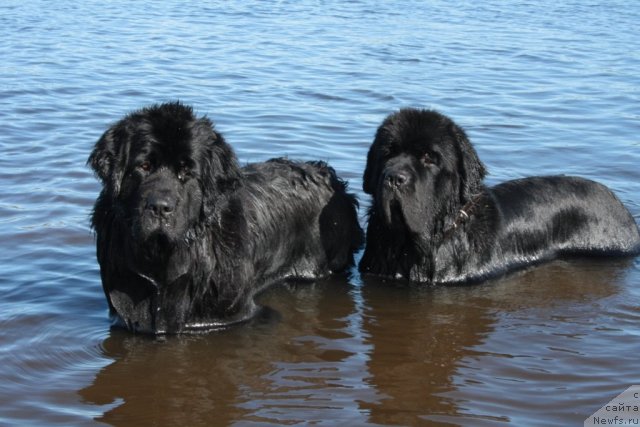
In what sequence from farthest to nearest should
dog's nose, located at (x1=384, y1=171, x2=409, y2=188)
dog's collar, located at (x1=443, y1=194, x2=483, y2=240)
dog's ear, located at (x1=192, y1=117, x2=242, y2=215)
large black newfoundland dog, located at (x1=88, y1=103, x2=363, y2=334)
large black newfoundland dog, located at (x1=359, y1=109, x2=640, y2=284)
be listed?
dog's collar, located at (x1=443, y1=194, x2=483, y2=240)
large black newfoundland dog, located at (x1=359, y1=109, x2=640, y2=284)
dog's nose, located at (x1=384, y1=171, x2=409, y2=188)
dog's ear, located at (x1=192, y1=117, x2=242, y2=215)
large black newfoundland dog, located at (x1=88, y1=103, x2=363, y2=334)

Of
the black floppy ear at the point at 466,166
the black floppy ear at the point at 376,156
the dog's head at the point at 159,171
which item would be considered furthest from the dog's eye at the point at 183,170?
the black floppy ear at the point at 466,166

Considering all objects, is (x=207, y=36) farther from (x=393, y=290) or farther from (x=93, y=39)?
(x=393, y=290)

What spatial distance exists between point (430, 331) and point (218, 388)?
159cm

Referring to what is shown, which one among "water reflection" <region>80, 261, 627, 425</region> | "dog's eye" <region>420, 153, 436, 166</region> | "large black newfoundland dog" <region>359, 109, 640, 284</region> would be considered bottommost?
"water reflection" <region>80, 261, 627, 425</region>

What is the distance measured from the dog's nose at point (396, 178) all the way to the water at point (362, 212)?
80 cm

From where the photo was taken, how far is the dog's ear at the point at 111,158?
232 inches

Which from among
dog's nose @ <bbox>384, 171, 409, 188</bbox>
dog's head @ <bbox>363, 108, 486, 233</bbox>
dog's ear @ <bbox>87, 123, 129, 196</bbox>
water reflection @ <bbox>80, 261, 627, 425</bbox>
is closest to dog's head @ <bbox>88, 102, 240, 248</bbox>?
dog's ear @ <bbox>87, 123, 129, 196</bbox>

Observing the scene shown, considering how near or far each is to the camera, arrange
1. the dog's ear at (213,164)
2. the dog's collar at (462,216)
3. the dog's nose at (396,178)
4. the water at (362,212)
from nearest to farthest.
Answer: the water at (362,212)
the dog's ear at (213,164)
the dog's nose at (396,178)
the dog's collar at (462,216)

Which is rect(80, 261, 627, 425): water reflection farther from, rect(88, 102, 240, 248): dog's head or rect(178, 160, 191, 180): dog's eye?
rect(178, 160, 191, 180): dog's eye

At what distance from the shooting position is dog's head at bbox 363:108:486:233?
6.97 meters

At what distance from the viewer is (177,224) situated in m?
5.82

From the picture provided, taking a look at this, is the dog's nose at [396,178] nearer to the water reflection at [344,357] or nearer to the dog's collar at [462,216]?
the dog's collar at [462,216]

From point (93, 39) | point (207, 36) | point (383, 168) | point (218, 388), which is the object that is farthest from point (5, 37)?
point (218, 388)

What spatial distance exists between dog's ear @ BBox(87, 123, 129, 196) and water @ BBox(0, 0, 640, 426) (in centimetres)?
95
